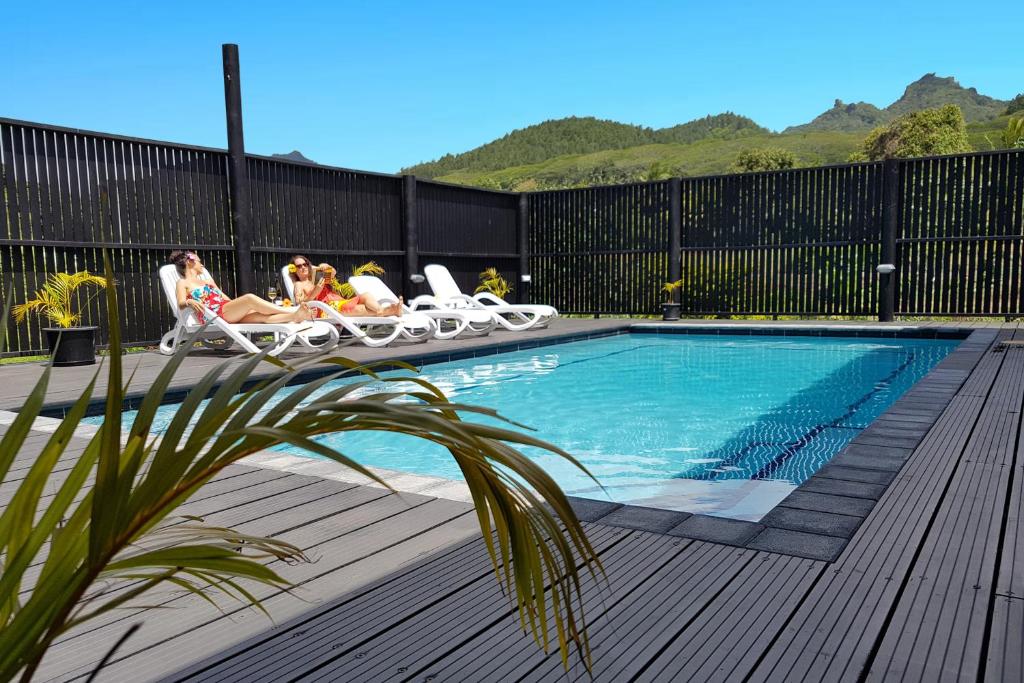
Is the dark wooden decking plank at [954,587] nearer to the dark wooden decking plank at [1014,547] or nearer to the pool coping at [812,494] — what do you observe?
the dark wooden decking plank at [1014,547]

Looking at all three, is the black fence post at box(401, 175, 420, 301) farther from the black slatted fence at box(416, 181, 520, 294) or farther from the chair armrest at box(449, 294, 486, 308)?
the chair armrest at box(449, 294, 486, 308)

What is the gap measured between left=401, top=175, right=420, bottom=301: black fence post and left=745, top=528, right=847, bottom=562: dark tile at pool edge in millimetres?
8746

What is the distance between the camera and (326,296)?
821 centimetres

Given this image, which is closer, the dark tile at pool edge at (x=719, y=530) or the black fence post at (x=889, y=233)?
the dark tile at pool edge at (x=719, y=530)

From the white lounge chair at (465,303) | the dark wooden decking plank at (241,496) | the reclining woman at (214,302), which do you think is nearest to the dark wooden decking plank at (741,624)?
the dark wooden decking plank at (241,496)

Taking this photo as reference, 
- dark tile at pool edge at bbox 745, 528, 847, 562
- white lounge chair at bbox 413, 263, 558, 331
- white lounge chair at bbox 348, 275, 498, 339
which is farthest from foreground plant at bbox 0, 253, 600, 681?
white lounge chair at bbox 413, 263, 558, 331

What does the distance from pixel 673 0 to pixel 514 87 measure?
54.5 feet

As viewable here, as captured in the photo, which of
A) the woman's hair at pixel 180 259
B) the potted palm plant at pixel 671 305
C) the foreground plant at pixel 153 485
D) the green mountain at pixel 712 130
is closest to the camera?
the foreground plant at pixel 153 485

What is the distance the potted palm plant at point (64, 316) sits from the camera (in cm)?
623

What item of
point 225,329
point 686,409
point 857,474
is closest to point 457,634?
point 857,474

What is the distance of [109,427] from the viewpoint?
56 cm

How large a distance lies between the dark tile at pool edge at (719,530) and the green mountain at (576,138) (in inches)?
2402

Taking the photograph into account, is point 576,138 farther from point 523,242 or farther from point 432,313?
point 432,313

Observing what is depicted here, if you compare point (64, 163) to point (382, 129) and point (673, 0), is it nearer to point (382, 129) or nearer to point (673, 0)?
point (673, 0)
